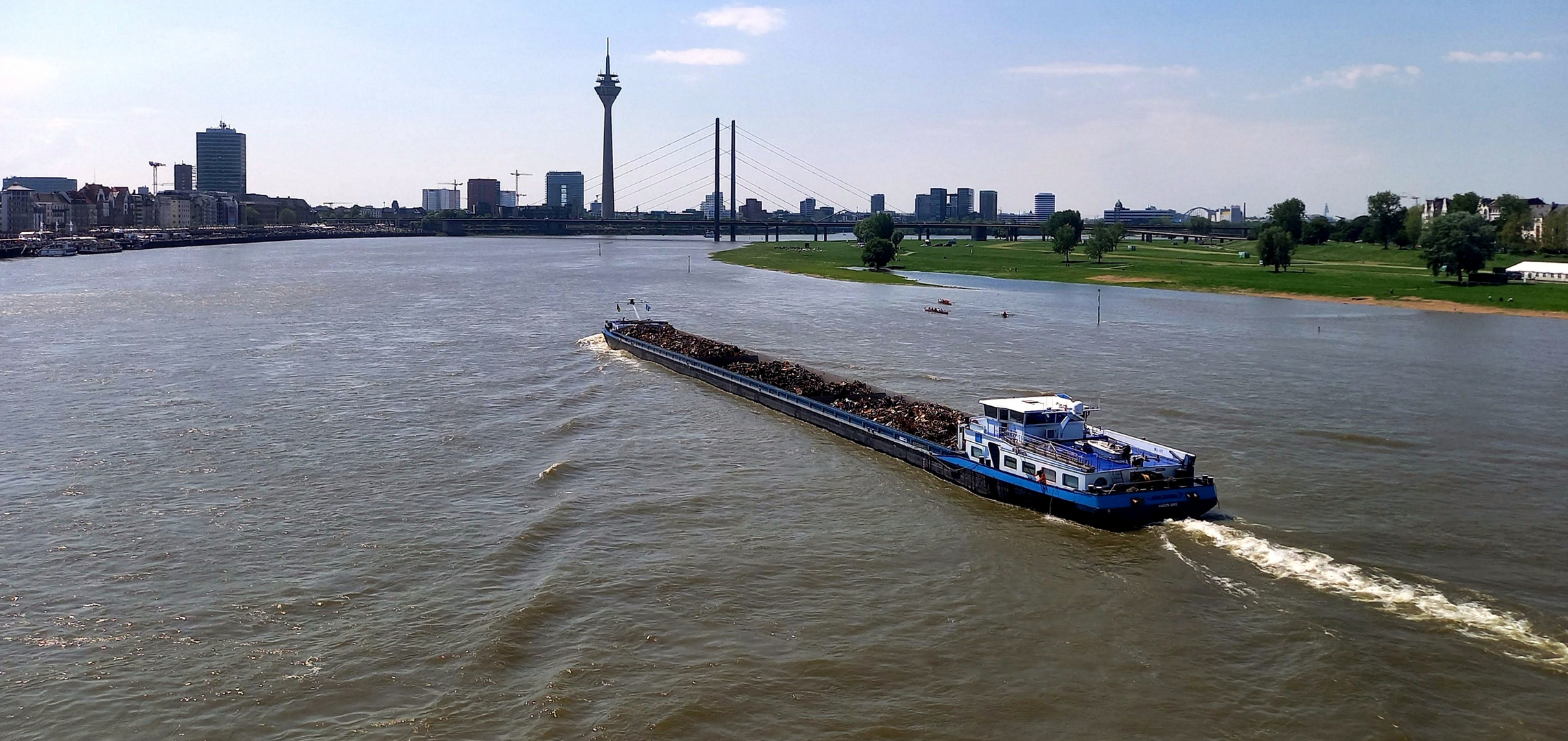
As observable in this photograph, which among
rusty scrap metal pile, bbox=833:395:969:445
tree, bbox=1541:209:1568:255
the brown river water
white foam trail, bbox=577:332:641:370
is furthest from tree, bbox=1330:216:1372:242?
rusty scrap metal pile, bbox=833:395:969:445

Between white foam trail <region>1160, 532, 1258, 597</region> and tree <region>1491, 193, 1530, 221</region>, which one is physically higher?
tree <region>1491, 193, 1530, 221</region>

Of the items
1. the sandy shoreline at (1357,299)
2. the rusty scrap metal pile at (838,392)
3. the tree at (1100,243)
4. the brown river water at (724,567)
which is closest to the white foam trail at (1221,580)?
the brown river water at (724,567)

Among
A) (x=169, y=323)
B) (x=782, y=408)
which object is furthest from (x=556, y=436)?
(x=169, y=323)

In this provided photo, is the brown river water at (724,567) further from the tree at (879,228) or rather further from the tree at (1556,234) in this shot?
the tree at (879,228)

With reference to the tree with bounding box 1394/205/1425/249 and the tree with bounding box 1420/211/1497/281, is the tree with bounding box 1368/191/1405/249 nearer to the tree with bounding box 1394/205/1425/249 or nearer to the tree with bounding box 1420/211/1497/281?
the tree with bounding box 1394/205/1425/249

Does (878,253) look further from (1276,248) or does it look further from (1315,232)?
(1315,232)

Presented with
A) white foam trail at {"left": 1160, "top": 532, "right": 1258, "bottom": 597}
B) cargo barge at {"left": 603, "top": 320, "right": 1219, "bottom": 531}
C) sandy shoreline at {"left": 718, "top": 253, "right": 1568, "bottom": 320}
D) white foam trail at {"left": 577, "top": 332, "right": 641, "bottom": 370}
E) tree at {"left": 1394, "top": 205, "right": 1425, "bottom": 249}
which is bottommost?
white foam trail at {"left": 1160, "top": 532, "right": 1258, "bottom": 597}

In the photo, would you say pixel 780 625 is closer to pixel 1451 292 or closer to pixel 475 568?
pixel 475 568
